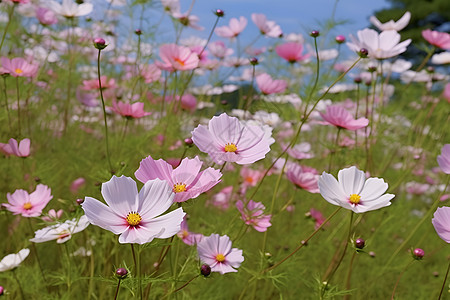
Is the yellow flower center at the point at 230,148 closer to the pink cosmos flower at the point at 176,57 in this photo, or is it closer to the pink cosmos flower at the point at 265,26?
the pink cosmos flower at the point at 176,57

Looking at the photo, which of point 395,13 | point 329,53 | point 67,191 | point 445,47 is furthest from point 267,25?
point 395,13

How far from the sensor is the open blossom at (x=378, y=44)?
3.43ft

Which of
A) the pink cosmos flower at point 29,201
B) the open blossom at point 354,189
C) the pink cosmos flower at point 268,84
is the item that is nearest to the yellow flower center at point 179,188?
the open blossom at point 354,189

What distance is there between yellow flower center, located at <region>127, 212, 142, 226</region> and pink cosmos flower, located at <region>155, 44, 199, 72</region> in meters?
0.58

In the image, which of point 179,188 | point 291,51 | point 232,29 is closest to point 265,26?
point 232,29

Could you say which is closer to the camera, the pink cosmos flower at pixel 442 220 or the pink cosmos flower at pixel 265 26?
the pink cosmos flower at pixel 442 220

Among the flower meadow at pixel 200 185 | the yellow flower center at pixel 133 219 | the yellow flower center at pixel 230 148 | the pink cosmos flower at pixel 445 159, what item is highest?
the yellow flower center at pixel 230 148

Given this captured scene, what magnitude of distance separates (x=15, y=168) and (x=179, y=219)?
102cm

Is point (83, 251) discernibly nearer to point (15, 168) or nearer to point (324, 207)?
point (15, 168)

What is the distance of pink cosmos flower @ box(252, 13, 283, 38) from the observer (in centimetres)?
142

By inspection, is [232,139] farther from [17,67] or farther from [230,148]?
[17,67]

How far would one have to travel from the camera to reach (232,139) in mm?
642

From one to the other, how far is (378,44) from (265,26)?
453 millimetres

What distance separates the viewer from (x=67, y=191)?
146cm
